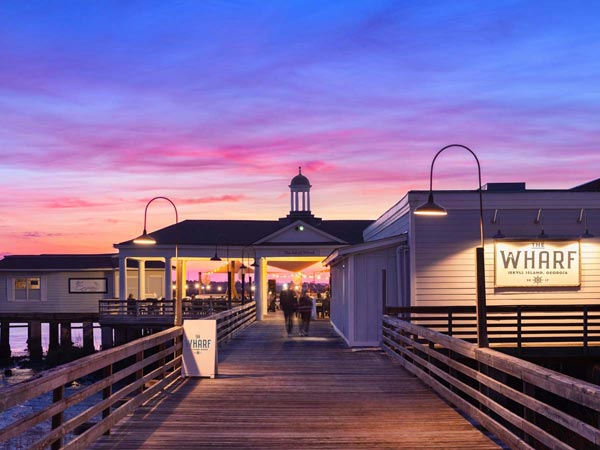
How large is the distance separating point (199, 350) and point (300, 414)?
4.74m

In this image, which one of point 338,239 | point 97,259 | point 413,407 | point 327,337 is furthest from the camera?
point 97,259

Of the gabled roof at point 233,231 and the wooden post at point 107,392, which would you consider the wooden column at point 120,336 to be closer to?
the gabled roof at point 233,231

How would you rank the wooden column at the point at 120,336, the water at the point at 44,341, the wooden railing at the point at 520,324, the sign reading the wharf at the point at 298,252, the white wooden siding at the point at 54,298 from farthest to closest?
1. the water at the point at 44,341
2. the white wooden siding at the point at 54,298
3. the sign reading the wharf at the point at 298,252
4. the wooden column at the point at 120,336
5. the wooden railing at the point at 520,324

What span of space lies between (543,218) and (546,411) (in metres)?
16.6

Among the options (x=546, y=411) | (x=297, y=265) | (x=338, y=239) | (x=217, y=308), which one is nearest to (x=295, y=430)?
(x=546, y=411)

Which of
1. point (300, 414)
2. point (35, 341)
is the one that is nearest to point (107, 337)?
point (35, 341)

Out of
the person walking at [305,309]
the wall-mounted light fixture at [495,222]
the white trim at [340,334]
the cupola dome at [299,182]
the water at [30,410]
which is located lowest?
the water at [30,410]

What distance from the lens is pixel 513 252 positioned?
23.5 m

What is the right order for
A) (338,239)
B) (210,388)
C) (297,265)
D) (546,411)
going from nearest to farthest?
(546,411)
(210,388)
(338,239)
(297,265)

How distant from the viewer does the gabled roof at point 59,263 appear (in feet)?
177

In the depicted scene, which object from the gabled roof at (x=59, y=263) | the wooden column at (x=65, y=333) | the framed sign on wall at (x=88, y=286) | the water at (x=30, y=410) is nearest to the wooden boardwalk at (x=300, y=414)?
the water at (x=30, y=410)

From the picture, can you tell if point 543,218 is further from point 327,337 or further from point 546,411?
point 546,411

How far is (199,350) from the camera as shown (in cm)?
1606

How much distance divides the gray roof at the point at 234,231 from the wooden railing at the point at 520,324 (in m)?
23.3
